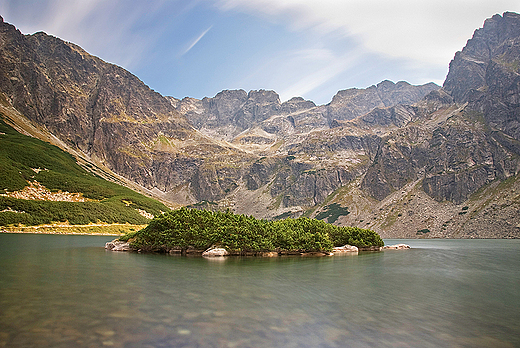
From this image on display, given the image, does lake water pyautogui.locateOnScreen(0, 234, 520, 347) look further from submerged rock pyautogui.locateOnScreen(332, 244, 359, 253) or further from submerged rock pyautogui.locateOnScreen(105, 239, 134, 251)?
submerged rock pyautogui.locateOnScreen(332, 244, 359, 253)

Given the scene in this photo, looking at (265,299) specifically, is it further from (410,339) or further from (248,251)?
(248,251)

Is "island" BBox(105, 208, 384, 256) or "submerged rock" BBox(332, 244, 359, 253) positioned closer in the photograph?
"island" BBox(105, 208, 384, 256)

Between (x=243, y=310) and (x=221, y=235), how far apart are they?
41.6 m

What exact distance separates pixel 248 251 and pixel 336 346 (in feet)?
162

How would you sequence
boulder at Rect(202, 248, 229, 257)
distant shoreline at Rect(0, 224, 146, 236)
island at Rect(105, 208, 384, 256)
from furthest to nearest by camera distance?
distant shoreline at Rect(0, 224, 146, 236) → island at Rect(105, 208, 384, 256) → boulder at Rect(202, 248, 229, 257)

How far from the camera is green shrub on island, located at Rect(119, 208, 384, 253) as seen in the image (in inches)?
2516

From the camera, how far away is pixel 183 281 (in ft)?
111

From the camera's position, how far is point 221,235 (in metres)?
63.7

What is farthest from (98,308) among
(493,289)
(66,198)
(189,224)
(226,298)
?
(66,198)

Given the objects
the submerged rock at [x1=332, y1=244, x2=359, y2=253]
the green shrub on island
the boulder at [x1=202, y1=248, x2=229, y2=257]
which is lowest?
the submerged rock at [x1=332, y1=244, x2=359, y2=253]

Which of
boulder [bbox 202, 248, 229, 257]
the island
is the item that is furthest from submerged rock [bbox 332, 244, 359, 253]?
boulder [bbox 202, 248, 229, 257]

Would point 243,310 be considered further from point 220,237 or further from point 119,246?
point 119,246

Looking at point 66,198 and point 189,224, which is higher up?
point 66,198

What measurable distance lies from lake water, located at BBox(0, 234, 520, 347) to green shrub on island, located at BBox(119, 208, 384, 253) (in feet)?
78.3
